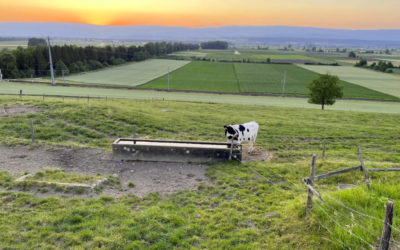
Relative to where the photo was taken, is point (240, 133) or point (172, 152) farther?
point (240, 133)

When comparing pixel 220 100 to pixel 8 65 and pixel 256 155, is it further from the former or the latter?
pixel 8 65

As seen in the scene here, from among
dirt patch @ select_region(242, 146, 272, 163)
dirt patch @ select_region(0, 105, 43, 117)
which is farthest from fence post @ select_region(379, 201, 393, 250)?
dirt patch @ select_region(0, 105, 43, 117)

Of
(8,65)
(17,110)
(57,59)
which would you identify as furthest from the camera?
(57,59)

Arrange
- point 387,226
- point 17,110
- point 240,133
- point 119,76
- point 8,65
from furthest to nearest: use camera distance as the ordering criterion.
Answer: point 119,76
point 8,65
point 17,110
point 240,133
point 387,226

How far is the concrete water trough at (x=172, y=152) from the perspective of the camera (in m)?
14.2

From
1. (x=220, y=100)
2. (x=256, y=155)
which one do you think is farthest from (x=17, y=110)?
(x=220, y=100)

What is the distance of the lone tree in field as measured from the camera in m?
46.4

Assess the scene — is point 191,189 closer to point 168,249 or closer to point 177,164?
point 177,164

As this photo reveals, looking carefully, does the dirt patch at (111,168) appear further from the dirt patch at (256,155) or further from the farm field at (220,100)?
the farm field at (220,100)

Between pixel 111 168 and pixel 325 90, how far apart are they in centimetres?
4176

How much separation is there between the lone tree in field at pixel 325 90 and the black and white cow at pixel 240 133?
3455 centimetres

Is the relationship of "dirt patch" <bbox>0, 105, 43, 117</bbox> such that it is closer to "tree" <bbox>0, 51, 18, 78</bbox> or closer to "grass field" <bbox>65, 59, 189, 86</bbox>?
"grass field" <bbox>65, 59, 189, 86</bbox>

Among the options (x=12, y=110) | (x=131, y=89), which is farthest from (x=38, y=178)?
(x=131, y=89)

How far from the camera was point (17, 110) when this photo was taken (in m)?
22.9
